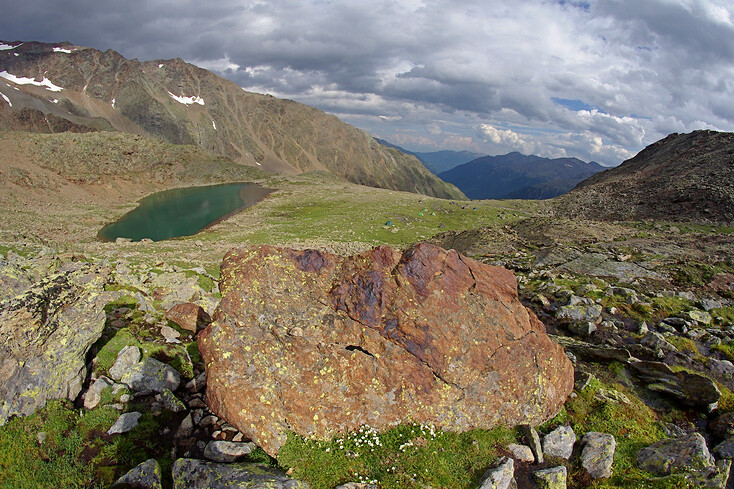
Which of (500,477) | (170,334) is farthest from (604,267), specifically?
(170,334)

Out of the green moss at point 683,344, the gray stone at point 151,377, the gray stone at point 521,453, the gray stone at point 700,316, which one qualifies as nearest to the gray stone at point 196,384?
the gray stone at point 151,377

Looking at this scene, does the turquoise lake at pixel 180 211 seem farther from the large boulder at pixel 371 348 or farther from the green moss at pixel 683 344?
the green moss at pixel 683 344

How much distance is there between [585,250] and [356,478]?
116 ft

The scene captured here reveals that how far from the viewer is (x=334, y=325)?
37.3 feet

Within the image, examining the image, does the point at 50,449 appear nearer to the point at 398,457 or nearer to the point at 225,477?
the point at 225,477

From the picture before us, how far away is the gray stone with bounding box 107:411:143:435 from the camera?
9169 millimetres

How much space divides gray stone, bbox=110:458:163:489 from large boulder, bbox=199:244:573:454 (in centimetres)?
185

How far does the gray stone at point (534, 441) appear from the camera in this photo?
10.0m

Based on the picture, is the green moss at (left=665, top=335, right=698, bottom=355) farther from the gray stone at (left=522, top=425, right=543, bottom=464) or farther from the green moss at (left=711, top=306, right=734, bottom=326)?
the gray stone at (left=522, top=425, right=543, bottom=464)

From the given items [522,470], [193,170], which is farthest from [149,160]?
[522,470]

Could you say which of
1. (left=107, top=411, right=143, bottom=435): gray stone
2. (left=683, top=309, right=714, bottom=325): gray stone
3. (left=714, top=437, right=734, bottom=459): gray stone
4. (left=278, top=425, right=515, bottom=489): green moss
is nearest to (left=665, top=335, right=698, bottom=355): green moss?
(left=683, top=309, right=714, bottom=325): gray stone

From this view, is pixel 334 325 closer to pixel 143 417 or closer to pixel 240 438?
pixel 240 438

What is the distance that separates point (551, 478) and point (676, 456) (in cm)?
389

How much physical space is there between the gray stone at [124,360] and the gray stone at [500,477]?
10742 mm
